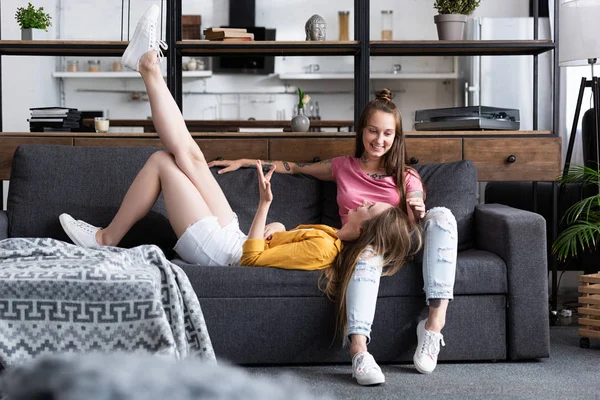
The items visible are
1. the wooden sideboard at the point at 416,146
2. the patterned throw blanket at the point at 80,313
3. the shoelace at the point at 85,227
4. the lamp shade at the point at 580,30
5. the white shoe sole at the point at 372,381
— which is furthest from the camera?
the wooden sideboard at the point at 416,146

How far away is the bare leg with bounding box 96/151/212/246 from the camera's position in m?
2.95

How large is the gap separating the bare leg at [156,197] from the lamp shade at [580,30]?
1.93 m

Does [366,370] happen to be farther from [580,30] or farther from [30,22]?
[30,22]

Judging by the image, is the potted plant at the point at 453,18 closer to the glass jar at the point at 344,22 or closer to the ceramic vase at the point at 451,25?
the ceramic vase at the point at 451,25

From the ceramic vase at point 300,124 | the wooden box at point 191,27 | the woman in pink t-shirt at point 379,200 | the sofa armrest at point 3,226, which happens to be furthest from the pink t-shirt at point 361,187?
the wooden box at point 191,27

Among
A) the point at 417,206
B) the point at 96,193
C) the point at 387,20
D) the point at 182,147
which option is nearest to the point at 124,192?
the point at 96,193

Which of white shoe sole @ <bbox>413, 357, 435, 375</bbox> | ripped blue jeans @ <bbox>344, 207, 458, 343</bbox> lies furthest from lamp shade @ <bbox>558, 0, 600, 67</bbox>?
white shoe sole @ <bbox>413, 357, 435, 375</bbox>

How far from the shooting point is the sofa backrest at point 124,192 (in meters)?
3.18

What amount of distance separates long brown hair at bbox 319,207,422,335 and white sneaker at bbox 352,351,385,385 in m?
0.18

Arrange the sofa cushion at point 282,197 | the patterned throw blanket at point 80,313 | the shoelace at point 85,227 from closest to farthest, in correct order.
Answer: the patterned throw blanket at point 80,313
the shoelace at point 85,227
the sofa cushion at point 282,197

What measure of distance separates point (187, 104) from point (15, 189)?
4950 millimetres

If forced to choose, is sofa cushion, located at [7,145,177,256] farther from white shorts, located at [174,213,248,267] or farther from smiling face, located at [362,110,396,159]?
smiling face, located at [362,110,396,159]

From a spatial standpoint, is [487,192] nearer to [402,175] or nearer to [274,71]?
[402,175]

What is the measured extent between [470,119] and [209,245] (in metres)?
1.58
